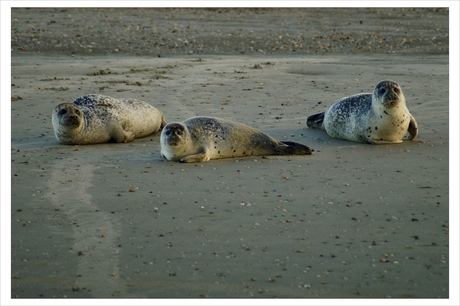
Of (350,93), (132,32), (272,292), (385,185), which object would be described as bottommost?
(272,292)

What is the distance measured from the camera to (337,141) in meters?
7.28

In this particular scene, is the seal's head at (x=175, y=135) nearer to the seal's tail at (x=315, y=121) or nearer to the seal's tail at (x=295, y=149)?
the seal's tail at (x=295, y=149)

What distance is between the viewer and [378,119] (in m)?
7.01

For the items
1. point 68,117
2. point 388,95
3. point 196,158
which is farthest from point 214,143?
point 388,95

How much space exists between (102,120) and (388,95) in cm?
297

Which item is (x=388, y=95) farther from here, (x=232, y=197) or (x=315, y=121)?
(x=232, y=197)

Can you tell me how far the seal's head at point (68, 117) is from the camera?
692 cm

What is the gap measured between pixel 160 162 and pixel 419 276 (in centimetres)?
318

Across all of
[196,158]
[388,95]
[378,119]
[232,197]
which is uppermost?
[388,95]

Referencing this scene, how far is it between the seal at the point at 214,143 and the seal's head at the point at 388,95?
3.32 ft

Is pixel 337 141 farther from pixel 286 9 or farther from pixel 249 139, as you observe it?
pixel 286 9

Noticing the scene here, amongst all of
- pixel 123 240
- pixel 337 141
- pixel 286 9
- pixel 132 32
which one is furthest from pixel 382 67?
pixel 123 240

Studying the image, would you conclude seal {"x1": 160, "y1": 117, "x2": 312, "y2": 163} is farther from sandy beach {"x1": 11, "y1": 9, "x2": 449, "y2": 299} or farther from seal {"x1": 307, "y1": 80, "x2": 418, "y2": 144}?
seal {"x1": 307, "y1": 80, "x2": 418, "y2": 144}

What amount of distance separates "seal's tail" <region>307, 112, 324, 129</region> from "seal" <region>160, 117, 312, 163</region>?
1206mm
